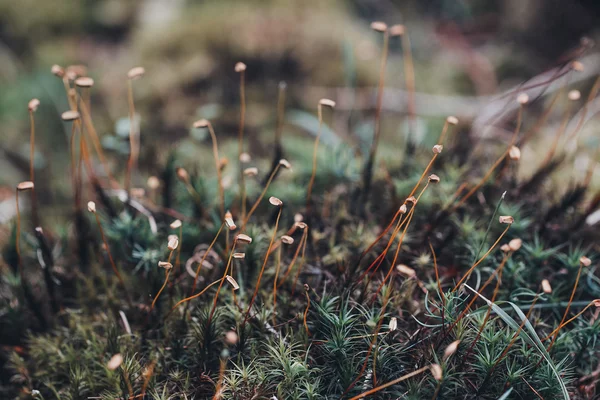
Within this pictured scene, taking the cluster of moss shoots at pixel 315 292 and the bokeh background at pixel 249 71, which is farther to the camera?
the bokeh background at pixel 249 71

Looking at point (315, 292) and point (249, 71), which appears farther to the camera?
point (249, 71)

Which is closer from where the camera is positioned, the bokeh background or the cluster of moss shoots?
the cluster of moss shoots

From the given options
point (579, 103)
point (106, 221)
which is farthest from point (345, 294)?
point (579, 103)
